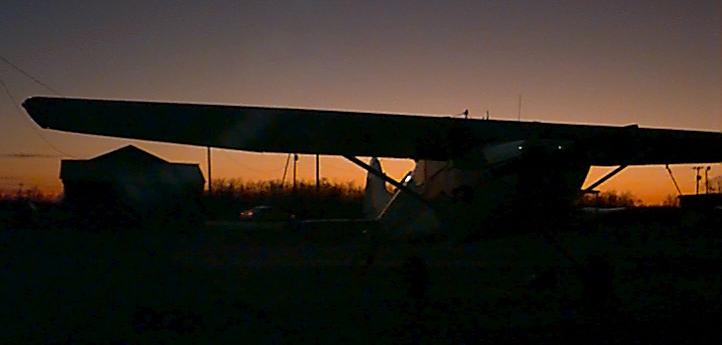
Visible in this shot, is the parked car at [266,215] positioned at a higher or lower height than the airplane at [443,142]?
lower

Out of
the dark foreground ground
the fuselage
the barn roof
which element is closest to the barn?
the barn roof

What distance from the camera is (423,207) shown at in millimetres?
12305

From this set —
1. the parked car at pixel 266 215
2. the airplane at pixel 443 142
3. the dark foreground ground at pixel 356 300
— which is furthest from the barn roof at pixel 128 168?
the airplane at pixel 443 142

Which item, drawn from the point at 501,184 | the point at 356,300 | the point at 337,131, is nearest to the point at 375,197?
the point at 337,131

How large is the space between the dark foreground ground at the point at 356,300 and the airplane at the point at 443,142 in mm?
750

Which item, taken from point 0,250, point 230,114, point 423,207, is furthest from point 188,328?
point 0,250

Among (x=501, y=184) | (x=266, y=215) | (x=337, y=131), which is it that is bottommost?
(x=266, y=215)

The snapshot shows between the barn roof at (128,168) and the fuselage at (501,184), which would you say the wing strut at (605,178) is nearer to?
the fuselage at (501,184)

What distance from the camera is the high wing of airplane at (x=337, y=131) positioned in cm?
890

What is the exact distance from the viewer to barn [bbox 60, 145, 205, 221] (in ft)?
135

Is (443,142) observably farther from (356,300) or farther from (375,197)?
(375,197)

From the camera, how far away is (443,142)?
1058 cm

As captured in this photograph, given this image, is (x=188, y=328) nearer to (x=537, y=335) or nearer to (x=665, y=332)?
(x=537, y=335)

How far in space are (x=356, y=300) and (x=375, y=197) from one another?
21.9 feet
